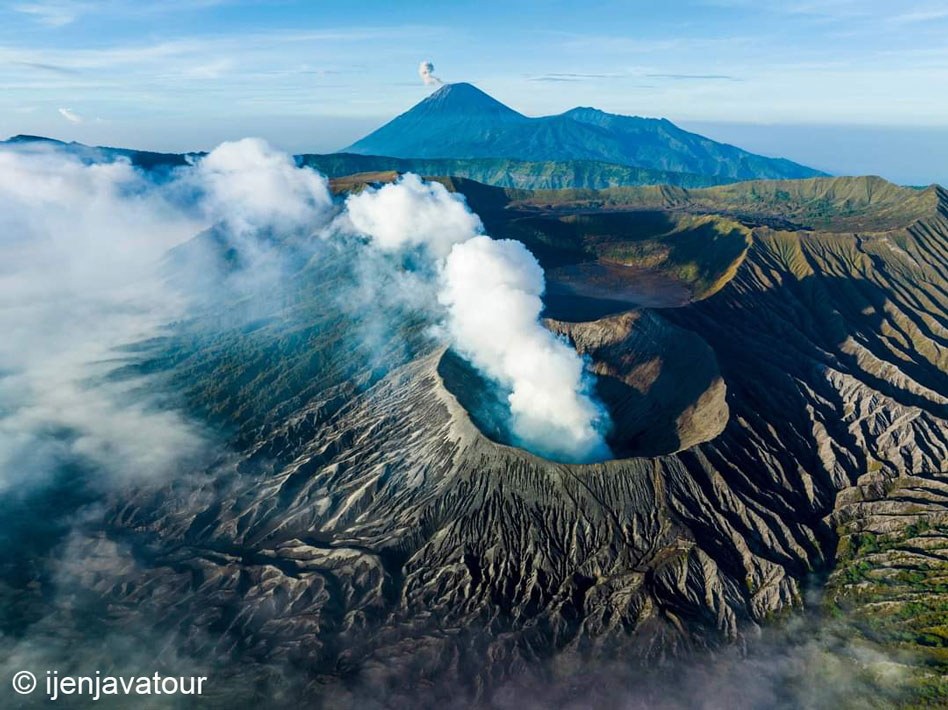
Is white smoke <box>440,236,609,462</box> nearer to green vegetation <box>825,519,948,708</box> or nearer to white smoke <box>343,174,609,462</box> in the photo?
white smoke <box>343,174,609,462</box>

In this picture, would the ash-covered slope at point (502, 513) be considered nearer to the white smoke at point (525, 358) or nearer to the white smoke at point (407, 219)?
the white smoke at point (525, 358)

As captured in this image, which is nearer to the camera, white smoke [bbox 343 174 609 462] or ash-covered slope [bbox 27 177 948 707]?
ash-covered slope [bbox 27 177 948 707]

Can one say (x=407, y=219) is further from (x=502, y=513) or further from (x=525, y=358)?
(x=502, y=513)

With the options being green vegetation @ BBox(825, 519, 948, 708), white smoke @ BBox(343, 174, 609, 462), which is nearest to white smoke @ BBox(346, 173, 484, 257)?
white smoke @ BBox(343, 174, 609, 462)

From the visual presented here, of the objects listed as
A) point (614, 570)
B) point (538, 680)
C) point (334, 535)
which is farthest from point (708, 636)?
point (334, 535)

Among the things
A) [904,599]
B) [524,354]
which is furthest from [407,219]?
[904,599]

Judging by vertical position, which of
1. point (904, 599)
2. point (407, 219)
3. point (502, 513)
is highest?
point (407, 219)

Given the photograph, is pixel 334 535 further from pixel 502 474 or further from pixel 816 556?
pixel 816 556

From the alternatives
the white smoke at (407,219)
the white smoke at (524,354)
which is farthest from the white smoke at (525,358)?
the white smoke at (407,219)
